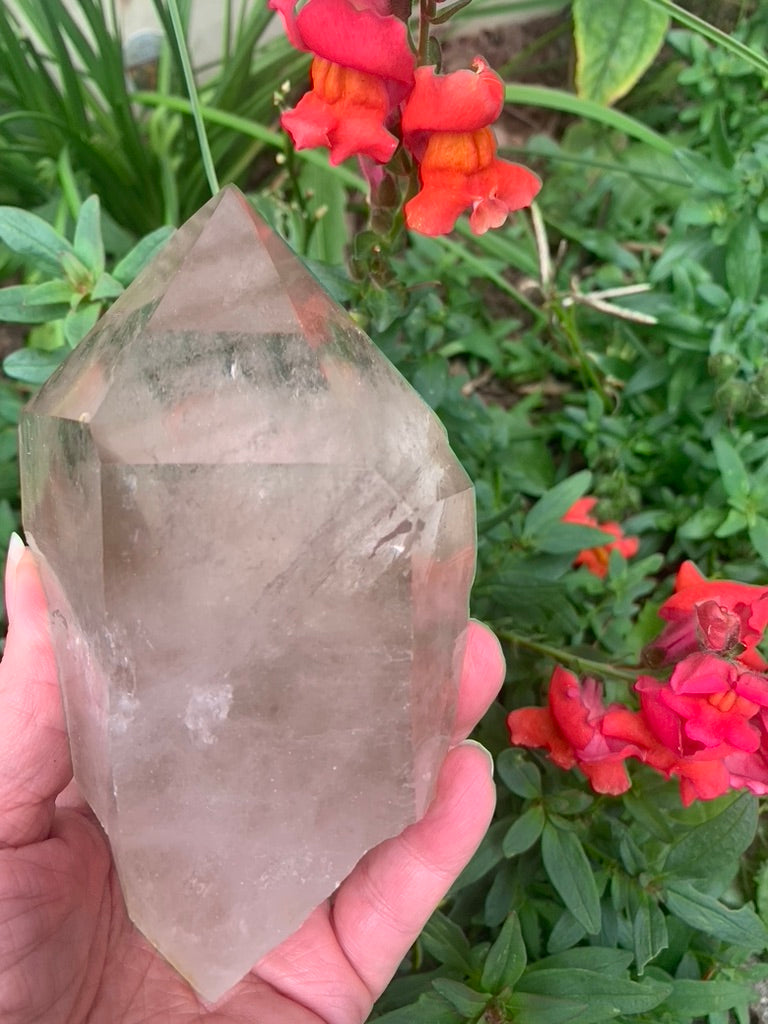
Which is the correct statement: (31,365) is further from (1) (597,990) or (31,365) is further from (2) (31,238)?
(1) (597,990)

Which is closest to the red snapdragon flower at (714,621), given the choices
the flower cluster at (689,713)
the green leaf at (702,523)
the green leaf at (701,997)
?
the flower cluster at (689,713)

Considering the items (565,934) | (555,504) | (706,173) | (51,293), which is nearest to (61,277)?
(51,293)

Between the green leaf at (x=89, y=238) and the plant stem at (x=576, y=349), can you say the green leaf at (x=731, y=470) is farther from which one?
the green leaf at (x=89, y=238)

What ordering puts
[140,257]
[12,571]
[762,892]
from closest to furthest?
[12,571], [140,257], [762,892]

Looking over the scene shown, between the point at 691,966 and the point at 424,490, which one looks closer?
the point at 424,490

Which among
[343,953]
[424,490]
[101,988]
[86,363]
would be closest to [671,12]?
[424,490]

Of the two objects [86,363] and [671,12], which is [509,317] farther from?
[86,363]

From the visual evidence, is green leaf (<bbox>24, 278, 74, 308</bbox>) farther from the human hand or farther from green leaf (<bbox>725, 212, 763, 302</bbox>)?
green leaf (<bbox>725, 212, 763, 302</bbox>)
